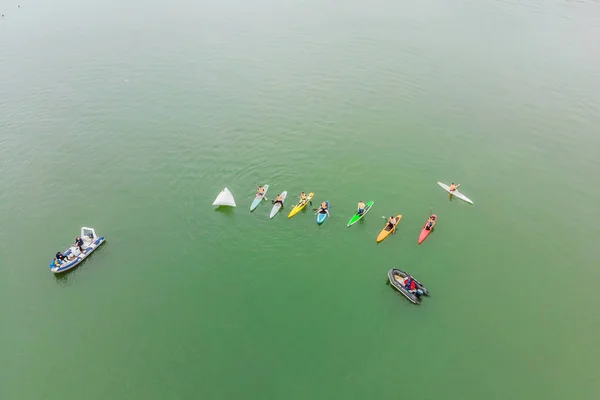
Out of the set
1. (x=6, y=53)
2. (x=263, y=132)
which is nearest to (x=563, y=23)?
(x=263, y=132)

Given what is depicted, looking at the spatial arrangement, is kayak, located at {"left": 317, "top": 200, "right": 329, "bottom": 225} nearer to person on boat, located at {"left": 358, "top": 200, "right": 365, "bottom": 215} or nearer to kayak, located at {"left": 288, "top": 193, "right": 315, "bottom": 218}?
kayak, located at {"left": 288, "top": 193, "right": 315, "bottom": 218}

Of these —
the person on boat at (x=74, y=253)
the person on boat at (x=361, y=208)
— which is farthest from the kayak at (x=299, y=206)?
the person on boat at (x=74, y=253)

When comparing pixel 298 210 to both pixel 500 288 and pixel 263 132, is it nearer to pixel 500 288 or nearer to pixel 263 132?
pixel 263 132

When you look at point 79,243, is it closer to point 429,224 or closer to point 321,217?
point 321,217

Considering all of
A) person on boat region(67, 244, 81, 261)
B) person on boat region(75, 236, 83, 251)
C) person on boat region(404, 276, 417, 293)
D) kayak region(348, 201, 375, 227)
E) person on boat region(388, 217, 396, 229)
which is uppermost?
kayak region(348, 201, 375, 227)

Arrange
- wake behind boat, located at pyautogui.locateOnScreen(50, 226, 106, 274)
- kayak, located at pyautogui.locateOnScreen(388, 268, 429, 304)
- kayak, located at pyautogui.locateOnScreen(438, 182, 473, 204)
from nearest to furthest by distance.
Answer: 1. kayak, located at pyautogui.locateOnScreen(388, 268, 429, 304)
2. wake behind boat, located at pyautogui.locateOnScreen(50, 226, 106, 274)
3. kayak, located at pyautogui.locateOnScreen(438, 182, 473, 204)

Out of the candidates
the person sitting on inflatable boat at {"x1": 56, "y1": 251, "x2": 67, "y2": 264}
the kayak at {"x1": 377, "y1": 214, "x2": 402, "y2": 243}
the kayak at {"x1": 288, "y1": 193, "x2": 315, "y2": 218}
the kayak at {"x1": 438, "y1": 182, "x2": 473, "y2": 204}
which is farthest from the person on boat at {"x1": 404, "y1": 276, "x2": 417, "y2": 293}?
the person sitting on inflatable boat at {"x1": 56, "y1": 251, "x2": 67, "y2": 264}

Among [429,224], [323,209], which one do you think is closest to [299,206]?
[323,209]
